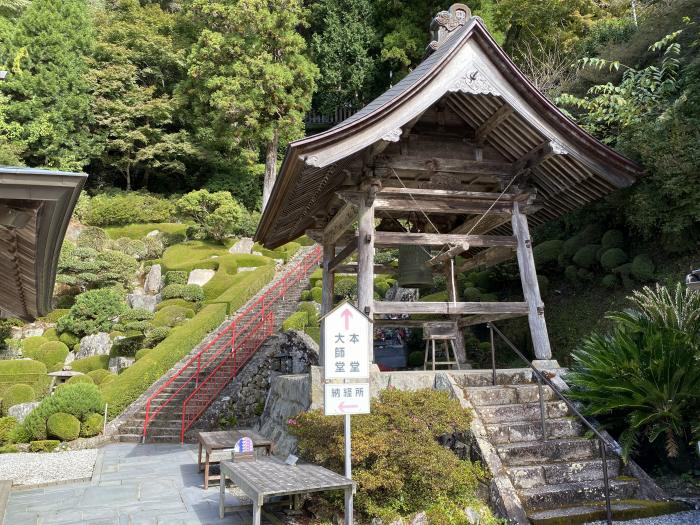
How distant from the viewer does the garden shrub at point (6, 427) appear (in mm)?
11123

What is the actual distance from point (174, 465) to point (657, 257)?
30.5 ft

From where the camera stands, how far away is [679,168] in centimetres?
784

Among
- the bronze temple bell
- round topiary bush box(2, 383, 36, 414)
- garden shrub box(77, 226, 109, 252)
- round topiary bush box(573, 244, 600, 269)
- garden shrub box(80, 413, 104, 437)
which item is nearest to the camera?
the bronze temple bell

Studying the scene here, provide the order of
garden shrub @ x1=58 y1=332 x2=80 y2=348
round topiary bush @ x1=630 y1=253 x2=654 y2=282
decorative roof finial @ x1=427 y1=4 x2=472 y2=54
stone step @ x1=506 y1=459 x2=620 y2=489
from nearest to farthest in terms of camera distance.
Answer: stone step @ x1=506 y1=459 x2=620 y2=489, decorative roof finial @ x1=427 y1=4 x2=472 y2=54, round topiary bush @ x1=630 y1=253 x2=654 y2=282, garden shrub @ x1=58 y1=332 x2=80 y2=348

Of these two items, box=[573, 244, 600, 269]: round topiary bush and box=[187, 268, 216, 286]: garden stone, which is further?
box=[187, 268, 216, 286]: garden stone

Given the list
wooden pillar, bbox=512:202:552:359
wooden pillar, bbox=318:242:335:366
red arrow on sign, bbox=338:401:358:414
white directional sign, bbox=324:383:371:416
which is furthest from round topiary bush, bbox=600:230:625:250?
red arrow on sign, bbox=338:401:358:414

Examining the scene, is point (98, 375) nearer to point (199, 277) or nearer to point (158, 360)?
point (158, 360)

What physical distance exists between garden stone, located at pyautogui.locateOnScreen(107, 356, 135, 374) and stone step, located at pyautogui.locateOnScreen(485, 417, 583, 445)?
42.6ft

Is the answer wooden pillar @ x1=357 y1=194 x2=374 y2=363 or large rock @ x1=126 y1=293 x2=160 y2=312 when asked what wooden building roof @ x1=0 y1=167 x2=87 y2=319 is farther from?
large rock @ x1=126 y1=293 x2=160 y2=312

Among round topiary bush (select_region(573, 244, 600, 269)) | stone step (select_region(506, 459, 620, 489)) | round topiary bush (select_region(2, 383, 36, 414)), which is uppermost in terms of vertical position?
round topiary bush (select_region(573, 244, 600, 269))

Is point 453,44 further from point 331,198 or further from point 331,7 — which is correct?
point 331,7

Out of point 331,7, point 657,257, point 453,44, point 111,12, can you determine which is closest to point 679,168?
point 657,257

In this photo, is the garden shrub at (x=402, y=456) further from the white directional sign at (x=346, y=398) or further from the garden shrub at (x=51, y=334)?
the garden shrub at (x=51, y=334)

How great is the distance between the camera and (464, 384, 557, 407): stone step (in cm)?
634
